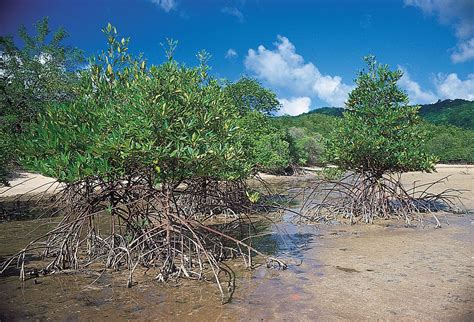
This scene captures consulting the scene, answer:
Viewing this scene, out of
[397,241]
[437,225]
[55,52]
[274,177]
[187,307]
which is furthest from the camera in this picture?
[274,177]

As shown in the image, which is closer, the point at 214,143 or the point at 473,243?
the point at 214,143

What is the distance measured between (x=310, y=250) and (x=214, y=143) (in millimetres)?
3446

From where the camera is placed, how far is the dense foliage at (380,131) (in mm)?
12562

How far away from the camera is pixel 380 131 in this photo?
41.9 ft

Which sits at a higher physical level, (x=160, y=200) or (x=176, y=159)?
(x=176, y=159)

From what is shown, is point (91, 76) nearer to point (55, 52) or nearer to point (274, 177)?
point (55, 52)

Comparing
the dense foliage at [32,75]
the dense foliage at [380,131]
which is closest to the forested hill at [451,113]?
the dense foliage at [32,75]

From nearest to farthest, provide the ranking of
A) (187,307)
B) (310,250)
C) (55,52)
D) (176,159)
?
(187,307), (176,159), (310,250), (55,52)

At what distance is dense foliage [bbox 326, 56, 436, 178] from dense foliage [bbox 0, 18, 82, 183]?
39.8 ft

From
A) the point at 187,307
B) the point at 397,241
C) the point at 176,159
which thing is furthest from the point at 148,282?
the point at 397,241

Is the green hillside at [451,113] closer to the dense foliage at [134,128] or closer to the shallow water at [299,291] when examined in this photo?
the shallow water at [299,291]

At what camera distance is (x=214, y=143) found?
729 cm

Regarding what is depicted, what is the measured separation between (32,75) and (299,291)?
21810mm

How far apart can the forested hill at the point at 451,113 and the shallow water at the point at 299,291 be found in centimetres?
6202
